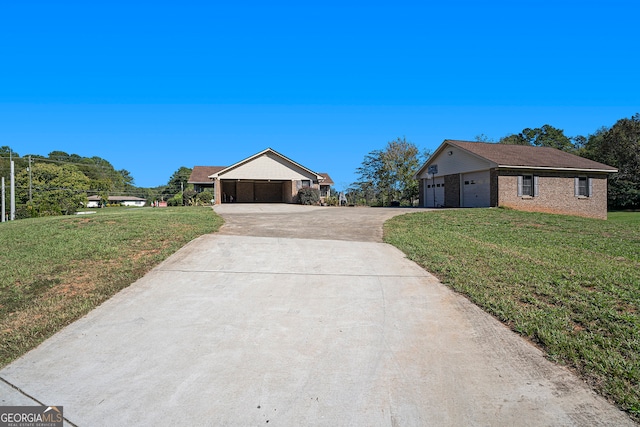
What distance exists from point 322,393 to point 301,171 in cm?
2801

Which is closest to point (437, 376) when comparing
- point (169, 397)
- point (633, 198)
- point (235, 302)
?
point (169, 397)

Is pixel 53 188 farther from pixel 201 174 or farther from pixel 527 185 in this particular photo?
pixel 527 185

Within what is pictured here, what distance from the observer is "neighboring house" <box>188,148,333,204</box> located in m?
29.2

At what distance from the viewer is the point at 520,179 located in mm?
21641

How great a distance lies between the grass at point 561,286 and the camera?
11.4 ft

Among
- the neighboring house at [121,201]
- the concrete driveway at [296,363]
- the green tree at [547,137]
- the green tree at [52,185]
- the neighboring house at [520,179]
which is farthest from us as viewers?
the neighboring house at [121,201]

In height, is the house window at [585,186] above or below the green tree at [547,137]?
below

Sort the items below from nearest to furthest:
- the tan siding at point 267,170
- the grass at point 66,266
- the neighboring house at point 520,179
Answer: the grass at point 66,266 < the neighboring house at point 520,179 < the tan siding at point 267,170

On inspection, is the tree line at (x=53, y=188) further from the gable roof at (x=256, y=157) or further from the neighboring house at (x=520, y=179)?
the neighboring house at (x=520, y=179)

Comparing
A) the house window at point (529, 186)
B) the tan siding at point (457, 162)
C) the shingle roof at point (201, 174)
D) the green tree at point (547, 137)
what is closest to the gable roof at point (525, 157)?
the tan siding at point (457, 162)

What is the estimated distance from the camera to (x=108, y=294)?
5461 millimetres

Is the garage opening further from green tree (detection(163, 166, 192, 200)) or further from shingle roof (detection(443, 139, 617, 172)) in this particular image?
green tree (detection(163, 166, 192, 200))

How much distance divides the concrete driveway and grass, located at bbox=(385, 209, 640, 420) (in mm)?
248

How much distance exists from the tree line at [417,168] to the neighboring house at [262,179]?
24.1 feet
